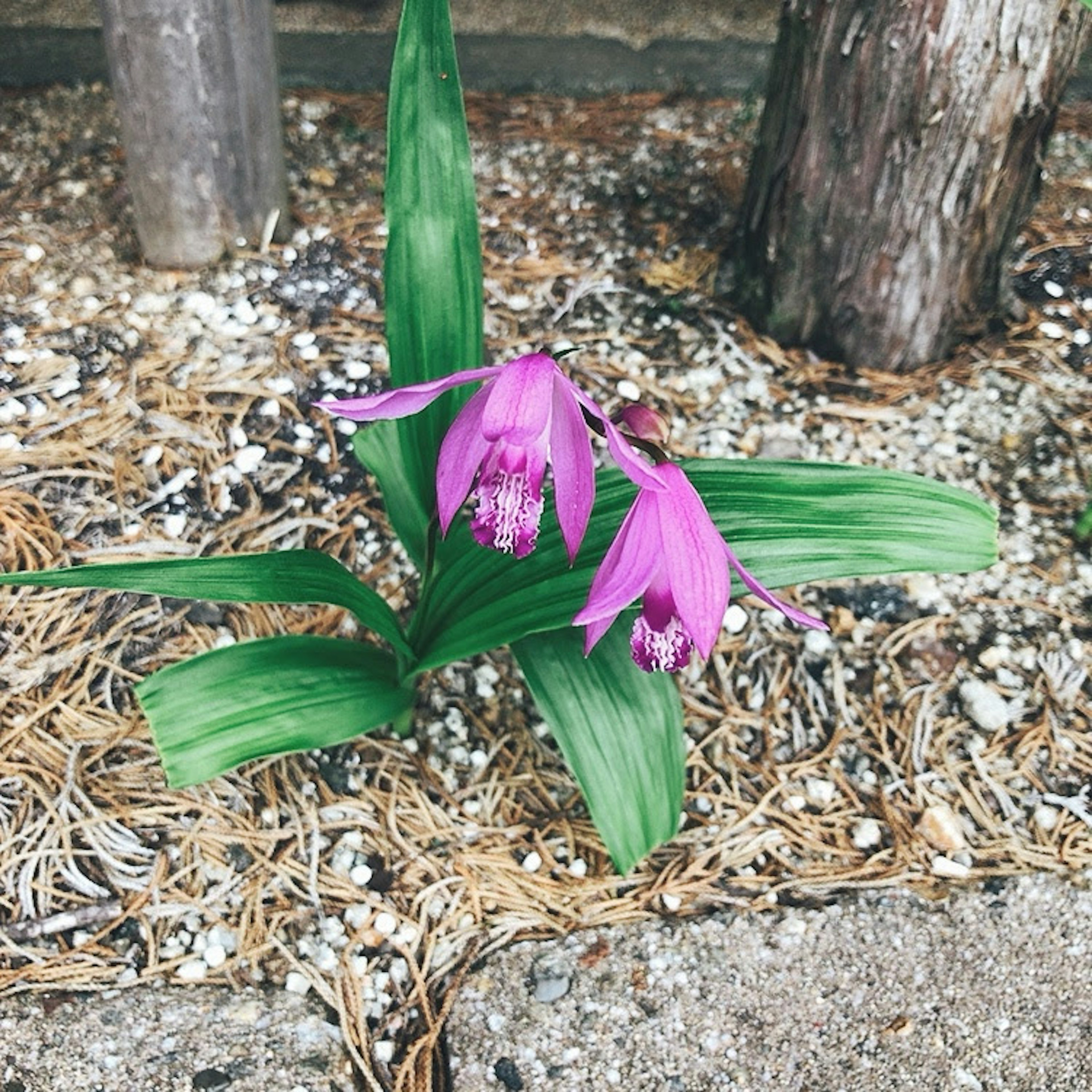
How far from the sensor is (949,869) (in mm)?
1248

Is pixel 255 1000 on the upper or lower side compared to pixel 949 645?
lower

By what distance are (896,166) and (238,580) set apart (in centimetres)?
103

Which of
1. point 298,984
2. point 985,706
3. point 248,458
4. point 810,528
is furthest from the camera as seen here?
point 248,458

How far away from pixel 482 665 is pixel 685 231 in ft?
2.84

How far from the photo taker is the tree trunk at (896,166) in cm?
138

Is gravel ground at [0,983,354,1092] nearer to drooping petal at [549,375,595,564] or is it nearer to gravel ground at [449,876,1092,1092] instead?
gravel ground at [449,876,1092,1092]

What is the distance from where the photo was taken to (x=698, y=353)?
1.67 m

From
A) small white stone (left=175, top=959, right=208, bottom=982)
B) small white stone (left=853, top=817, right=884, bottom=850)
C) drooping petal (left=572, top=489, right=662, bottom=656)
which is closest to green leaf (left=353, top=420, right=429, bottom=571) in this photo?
drooping petal (left=572, top=489, right=662, bottom=656)

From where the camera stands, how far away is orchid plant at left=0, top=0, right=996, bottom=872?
86 centimetres

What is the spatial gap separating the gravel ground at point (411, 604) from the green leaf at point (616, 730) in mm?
131

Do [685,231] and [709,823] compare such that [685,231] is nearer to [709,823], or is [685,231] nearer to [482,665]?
[482,665]

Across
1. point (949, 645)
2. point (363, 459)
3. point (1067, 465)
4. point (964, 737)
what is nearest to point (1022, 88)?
point (1067, 465)

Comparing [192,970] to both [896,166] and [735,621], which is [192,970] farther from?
[896,166]

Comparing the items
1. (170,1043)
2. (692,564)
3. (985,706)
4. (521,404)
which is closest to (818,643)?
(985,706)
